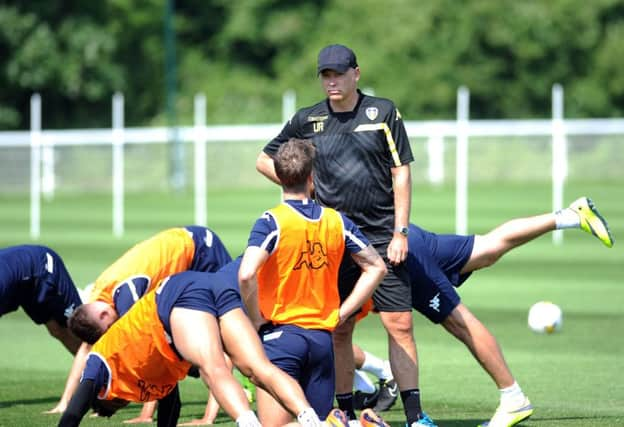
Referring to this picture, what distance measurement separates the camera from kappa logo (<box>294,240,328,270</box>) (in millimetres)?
7426

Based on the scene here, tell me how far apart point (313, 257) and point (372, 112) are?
1379 mm

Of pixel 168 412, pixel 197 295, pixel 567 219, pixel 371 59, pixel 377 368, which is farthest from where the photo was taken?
pixel 371 59

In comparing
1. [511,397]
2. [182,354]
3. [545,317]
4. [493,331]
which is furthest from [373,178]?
[493,331]

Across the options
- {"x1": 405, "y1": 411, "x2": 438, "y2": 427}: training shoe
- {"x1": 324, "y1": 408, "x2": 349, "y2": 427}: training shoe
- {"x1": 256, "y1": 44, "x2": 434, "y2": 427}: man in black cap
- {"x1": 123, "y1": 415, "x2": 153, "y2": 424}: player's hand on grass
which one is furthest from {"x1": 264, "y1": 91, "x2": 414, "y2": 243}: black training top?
{"x1": 123, "y1": 415, "x2": 153, "y2": 424}: player's hand on grass

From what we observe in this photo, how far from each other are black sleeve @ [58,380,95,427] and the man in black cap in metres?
1.80

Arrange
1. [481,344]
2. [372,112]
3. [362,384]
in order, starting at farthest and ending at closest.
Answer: [362,384] < [481,344] < [372,112]

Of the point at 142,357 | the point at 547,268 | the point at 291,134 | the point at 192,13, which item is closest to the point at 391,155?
the point at 291,134

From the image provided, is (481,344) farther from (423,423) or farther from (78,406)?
(78,406)

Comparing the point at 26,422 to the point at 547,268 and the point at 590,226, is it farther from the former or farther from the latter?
the point at 547,268

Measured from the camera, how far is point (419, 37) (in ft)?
160

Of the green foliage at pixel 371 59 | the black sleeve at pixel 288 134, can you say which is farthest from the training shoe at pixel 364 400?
the green foliage at pixel 371 59

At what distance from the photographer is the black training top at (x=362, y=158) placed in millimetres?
8445

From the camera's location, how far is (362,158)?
333 inches

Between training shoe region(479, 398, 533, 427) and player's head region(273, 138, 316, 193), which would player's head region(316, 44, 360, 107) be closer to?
player's head region(273, 138, 316, 193)
